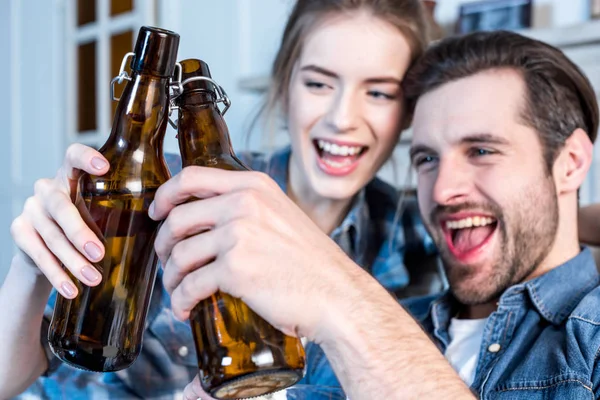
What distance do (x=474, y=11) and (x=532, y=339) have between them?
145 cm

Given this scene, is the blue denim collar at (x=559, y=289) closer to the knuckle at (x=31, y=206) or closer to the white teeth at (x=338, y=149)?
the white teeth at (x=338, y=149)

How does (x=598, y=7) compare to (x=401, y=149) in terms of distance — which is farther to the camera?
(x=401, y=149)

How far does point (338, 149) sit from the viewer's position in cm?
132

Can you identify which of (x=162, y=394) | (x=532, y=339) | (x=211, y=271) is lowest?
(x=162, y=394)

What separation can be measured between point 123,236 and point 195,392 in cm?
17

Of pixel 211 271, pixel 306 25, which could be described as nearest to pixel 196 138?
pixel 211 271

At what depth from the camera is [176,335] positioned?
1.14 m

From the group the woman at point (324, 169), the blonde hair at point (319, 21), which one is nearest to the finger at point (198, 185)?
the woman at point (324, 169)

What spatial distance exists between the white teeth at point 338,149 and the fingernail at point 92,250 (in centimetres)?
77

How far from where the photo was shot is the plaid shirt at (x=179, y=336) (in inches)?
40.3

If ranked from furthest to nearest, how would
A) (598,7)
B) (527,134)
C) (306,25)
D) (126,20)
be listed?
(126,20) → (598,7) → (306,25) → (527,134)

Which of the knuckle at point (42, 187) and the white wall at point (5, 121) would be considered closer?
the knuckle at point (42, 187)

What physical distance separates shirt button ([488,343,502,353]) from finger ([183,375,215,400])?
466mm

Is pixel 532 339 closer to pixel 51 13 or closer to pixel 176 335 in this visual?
pixel 176 335
